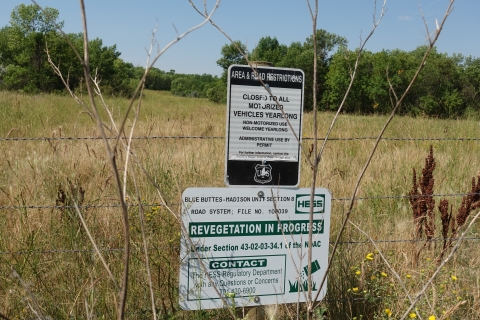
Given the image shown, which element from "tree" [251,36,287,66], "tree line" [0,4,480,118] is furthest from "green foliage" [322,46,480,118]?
"tree" [251,36,287,66]

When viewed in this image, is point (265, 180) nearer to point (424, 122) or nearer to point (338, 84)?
point (424, 122)

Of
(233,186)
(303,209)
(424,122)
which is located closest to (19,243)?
(233,186)

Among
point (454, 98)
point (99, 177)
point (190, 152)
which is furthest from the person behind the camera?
point (454, 98)

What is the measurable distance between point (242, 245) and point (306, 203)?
393 millimetres

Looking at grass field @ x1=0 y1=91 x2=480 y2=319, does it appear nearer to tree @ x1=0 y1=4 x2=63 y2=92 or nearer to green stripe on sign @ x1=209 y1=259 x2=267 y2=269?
green stripe on sign @ x1=209 y1=259 x2=267 y2=269

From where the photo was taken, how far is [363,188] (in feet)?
15.0

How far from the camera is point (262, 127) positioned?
2178 millimetres

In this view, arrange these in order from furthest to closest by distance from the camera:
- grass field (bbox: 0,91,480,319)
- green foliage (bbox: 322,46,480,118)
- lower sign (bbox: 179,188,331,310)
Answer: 1. green foliage (bbox: 322,46,480,118)
2. grass field (bbox: 0,91,480,319)
3. lower sign (bbox: 179,188,331,310)

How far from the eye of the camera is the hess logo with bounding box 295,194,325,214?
222 centimetres

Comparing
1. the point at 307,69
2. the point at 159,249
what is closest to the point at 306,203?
the point at 159,249

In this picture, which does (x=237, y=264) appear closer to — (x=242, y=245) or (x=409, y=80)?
(x=242, y=245)

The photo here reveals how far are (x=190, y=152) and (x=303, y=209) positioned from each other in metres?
2.85

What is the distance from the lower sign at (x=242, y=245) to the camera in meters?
2.07

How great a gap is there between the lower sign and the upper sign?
0.30 ft
